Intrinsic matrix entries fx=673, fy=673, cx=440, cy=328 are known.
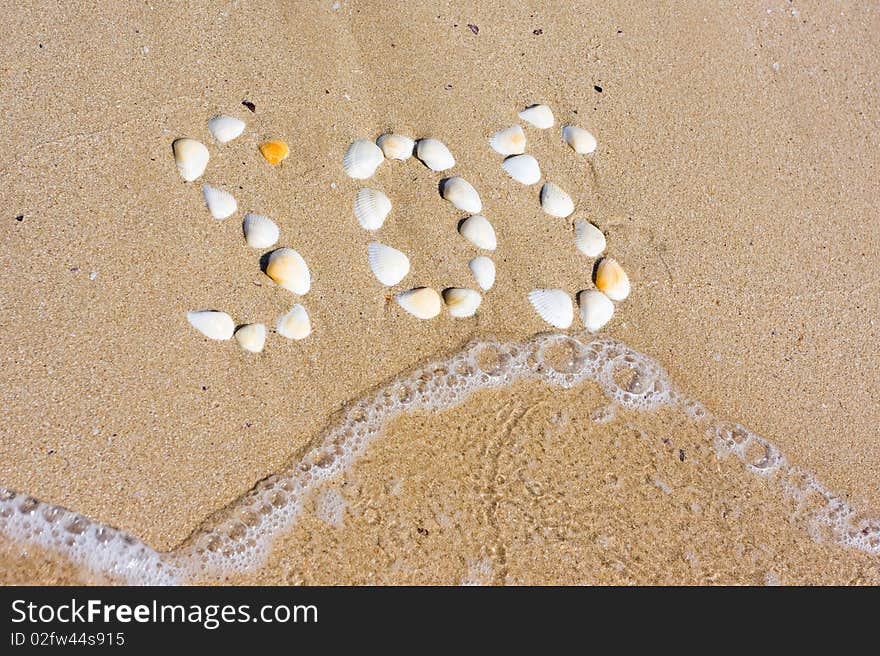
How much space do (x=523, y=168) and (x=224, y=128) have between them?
1.09 meters

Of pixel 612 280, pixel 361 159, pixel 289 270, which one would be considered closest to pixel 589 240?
pixel 612 280

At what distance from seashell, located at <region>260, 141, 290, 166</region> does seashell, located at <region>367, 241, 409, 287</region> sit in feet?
1.49

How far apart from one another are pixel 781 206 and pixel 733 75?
65 cm

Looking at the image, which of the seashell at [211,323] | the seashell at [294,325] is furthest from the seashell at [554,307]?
the seashell at [211,323]

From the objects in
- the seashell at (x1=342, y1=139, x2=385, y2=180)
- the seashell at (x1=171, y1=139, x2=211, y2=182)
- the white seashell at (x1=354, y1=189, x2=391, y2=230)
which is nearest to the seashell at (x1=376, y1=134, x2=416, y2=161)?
the seashell at (x1=342, y1=139, x2=385, y2=180)

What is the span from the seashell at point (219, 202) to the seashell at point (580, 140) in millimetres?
1289

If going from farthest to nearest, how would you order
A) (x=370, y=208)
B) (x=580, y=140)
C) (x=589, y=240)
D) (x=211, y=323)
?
(x=580, y=140) → (x=589, y=240) → (x=370, y=208) → (x=211, y=323)

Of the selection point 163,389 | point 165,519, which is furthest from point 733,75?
point 165,519

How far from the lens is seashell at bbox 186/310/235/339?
212cm

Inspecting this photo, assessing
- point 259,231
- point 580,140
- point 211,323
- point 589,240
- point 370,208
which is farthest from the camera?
point 580,140

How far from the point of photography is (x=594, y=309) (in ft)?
7.83

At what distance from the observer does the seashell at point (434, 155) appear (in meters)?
2.47

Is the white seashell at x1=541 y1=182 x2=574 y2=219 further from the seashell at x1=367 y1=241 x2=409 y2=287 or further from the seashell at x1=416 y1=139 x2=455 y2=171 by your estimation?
the seashell at x1=367 y1=241 x2=409 y2=287

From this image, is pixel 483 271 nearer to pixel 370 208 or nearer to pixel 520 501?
pixel 370 208
